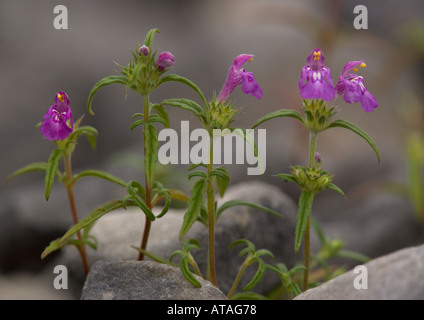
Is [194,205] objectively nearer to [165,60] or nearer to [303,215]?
Result: [303,215]

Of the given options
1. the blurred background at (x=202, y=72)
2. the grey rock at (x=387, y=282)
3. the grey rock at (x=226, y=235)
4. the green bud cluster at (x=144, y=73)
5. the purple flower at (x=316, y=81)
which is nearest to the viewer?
the grey rock at (x=387, y=282)

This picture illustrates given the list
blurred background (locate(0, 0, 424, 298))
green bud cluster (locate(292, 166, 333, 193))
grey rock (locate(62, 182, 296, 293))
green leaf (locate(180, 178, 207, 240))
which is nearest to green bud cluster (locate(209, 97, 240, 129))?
green leaf (locate(180, 178, 207, 240))

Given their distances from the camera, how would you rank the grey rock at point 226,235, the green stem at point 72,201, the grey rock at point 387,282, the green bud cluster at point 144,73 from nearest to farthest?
the grey rock at point 387,282 → the green bud cluster at point 144,73 → the green stem at point 72,201 → the grey rock at point 226,235

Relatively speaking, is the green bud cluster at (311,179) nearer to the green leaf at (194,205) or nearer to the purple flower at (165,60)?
the green leaf at (194,205)

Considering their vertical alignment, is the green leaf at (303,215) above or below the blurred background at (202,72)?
below

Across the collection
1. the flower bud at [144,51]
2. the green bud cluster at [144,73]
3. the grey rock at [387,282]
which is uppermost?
the flower bud at [144,51]

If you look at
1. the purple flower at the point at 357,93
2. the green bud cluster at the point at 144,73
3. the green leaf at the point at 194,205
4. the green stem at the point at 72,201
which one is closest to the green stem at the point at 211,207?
the green leaf at the point at 194,205

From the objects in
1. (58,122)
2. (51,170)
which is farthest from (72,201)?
(58,122)
